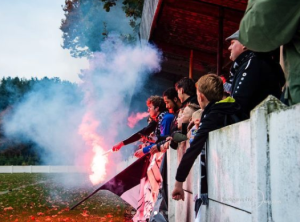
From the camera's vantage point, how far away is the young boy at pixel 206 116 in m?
3.79

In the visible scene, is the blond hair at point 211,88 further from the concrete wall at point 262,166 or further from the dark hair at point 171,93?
the dark hair at point 171,93

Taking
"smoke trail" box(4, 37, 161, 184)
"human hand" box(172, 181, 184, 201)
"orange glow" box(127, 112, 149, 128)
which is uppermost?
"smoke trail" box(4, 37, 161, 184)

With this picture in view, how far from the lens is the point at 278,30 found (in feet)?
8.27

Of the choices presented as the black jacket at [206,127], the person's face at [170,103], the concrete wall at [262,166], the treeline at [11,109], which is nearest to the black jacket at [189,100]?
the person's face at [170,103]

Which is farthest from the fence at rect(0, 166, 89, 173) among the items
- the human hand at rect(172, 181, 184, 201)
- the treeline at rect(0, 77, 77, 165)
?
the human hand at rect(172, 181, 184, 201)

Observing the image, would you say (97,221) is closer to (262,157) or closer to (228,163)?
(228,163)

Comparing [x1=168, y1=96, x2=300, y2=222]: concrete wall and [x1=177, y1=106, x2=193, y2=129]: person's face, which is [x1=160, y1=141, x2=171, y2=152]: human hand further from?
[x1=168, y1=96, x2=300, y2=222]: concrete wall

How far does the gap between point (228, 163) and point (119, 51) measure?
59.2 feet

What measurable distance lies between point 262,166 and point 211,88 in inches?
75.3

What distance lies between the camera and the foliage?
2765 centimetres

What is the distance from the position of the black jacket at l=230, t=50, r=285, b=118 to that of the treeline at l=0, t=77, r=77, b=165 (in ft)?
165

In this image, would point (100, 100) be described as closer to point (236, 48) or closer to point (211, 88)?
point (211, 88)

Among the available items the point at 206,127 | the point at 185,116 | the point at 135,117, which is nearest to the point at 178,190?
the point at 206,127

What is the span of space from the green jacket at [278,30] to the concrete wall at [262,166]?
9.8 inches
